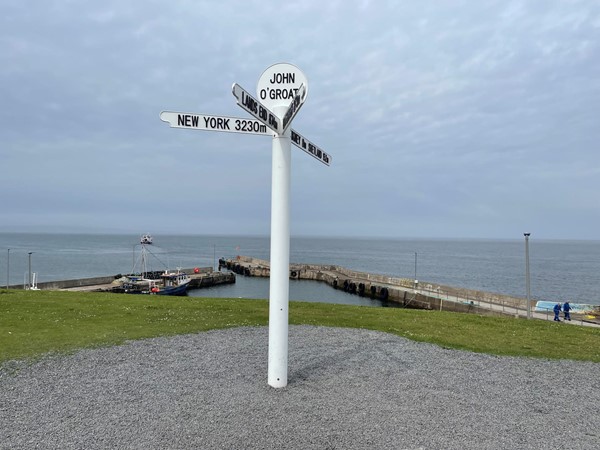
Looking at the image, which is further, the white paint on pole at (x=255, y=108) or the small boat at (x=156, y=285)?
the small boat at (x=156, y=285)

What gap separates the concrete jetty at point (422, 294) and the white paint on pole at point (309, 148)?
75.8 feet

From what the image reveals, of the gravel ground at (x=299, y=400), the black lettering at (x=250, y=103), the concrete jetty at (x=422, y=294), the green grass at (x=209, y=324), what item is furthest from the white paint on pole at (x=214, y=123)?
the concrete jetty at (x=422, y=294)

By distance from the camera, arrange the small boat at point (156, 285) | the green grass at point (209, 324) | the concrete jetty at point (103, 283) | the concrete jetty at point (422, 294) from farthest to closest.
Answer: the small boat at point (156, 285) < the concrete jetty at point (103, 283) < the concrete jetty at point (422, 294) < the green grass at point (209, 324)

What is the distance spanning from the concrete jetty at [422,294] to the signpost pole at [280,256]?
2356 cm

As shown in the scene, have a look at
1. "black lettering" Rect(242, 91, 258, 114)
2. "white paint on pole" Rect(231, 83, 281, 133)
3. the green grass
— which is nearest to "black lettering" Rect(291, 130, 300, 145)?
"white paint on pole" Rect(231, 83, 281, 133)

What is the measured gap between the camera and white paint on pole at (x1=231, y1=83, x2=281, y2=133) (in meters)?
4.42

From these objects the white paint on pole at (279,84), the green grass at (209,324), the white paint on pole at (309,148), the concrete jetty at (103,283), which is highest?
the white paint on pole at (279,84)

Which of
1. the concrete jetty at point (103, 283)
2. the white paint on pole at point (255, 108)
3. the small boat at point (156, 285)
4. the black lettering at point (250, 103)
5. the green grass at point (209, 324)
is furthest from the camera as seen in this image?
the small boat at point (156, 285)

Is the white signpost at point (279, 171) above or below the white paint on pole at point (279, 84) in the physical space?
below

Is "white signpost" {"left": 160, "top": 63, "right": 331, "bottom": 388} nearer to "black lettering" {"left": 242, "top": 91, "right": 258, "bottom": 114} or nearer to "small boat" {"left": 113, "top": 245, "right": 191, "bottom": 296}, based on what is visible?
"black lettering" {"left": 242, "top": 91, "right": 258, "bottom": 114}

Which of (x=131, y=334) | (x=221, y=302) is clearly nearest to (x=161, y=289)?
(x=221, y=302)

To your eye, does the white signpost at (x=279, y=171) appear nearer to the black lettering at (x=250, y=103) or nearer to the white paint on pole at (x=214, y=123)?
the white paint on pole at (x=214, y=123)

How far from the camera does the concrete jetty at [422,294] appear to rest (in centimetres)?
3048

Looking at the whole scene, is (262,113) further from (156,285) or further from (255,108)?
(156,285)
